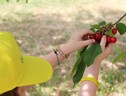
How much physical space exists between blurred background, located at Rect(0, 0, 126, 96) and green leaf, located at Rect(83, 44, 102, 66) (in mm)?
1999

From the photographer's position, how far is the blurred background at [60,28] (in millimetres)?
4363

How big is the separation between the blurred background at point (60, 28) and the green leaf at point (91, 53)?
200cm

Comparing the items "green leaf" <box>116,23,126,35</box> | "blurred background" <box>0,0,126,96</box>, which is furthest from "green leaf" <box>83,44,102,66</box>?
"blurred background" <box>0,0,126,96</box>

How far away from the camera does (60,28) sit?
6441 mm

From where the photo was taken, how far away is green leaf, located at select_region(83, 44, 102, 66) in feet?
6.25

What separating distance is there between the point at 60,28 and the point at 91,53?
453cm

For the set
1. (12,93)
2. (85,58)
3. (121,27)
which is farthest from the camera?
(121,27)

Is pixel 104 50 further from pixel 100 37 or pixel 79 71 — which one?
pixel 79 71

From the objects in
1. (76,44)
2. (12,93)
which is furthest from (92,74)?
(12,93)

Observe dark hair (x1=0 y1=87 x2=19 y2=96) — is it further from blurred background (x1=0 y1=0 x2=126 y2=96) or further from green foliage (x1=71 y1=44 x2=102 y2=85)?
blurred background (x1=0 y1=0 x2=126 y2=96)

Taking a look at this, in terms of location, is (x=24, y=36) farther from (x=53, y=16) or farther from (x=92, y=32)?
(x=92, y=32)

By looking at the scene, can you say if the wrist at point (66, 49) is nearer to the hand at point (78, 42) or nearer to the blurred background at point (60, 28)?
the hand at point (78, 42)

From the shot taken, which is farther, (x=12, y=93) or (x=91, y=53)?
(x=91, y=53)

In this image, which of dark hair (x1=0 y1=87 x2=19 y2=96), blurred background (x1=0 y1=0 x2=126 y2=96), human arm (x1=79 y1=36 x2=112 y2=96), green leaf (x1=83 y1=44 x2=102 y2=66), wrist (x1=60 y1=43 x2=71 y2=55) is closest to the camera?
dark hair (x1=0 y1=87 x2=19 y2=96)
